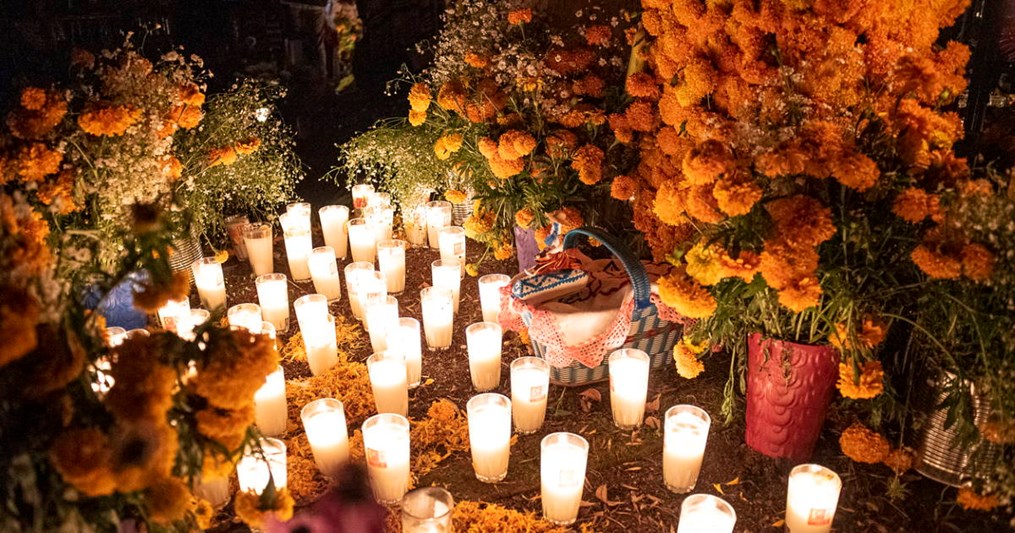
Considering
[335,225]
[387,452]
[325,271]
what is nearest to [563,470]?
[387,452]

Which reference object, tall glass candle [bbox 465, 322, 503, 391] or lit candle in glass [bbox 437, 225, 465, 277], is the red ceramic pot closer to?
tall glass candle [bbox 465, 322, 503, 391]

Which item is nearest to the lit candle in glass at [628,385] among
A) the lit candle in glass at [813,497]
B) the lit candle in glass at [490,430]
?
the lit candle in glass at [490,430]

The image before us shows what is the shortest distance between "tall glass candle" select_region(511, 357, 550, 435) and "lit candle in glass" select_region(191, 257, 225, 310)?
1925 millimetres

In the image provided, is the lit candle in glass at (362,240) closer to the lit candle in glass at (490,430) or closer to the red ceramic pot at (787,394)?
the lit candle in glass at (490,430)

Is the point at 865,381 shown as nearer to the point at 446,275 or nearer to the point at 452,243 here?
the point at 446,275

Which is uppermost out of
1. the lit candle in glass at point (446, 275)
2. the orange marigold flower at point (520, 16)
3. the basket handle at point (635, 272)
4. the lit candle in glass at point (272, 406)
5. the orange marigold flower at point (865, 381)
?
the orange marigold flower at point (520, 16)

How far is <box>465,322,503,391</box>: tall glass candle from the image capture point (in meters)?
3.49

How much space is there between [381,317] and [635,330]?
4.24 feet

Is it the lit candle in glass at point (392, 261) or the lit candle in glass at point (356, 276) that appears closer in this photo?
the lit candle in glass at point (356, 276)

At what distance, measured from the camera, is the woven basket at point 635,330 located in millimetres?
3178

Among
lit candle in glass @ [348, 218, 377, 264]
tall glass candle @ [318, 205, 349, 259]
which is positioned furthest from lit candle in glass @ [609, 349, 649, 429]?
tall glass candle @ [318, 205, 349, 259]

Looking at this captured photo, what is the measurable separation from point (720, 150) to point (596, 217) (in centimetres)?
187

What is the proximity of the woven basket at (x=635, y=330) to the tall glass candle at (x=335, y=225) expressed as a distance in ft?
6.63

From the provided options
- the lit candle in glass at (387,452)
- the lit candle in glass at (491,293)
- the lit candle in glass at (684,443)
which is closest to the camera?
the lit candle in glass at (387,452)
